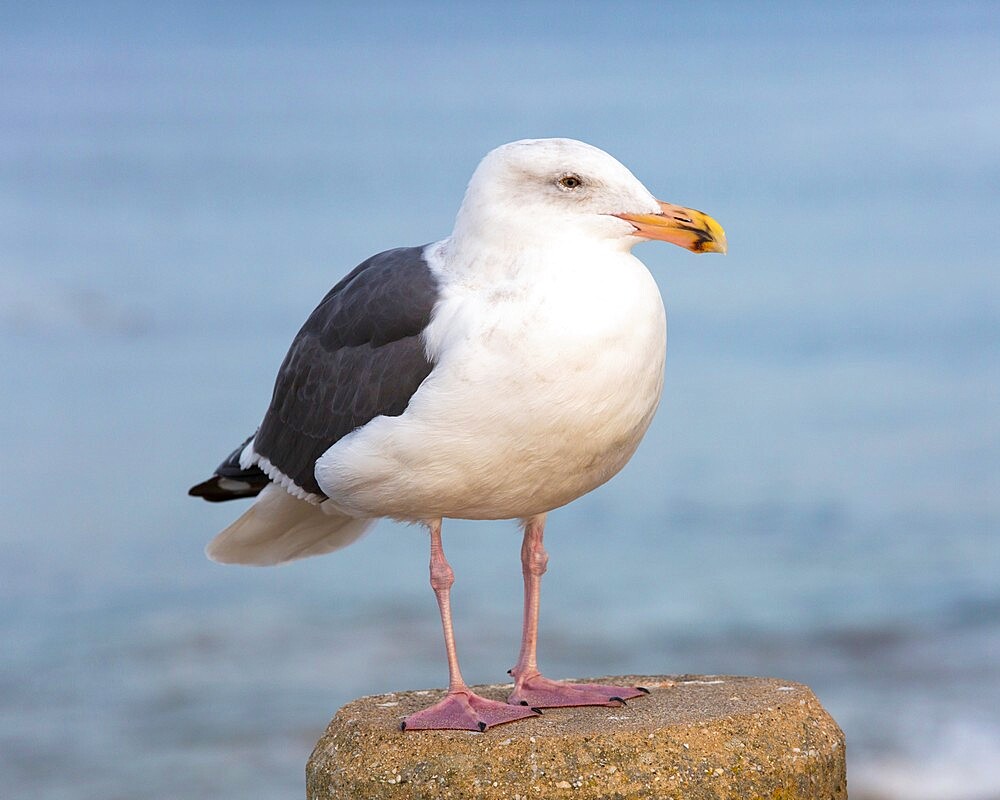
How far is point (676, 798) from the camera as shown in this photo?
6.65 m

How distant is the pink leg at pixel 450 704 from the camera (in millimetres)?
7102

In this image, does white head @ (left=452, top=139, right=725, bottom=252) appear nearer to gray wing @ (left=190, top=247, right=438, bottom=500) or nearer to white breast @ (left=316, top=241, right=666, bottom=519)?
white breast @ (left=316, top=241, right=666, bottom=519)

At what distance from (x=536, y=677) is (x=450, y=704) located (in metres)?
0.63

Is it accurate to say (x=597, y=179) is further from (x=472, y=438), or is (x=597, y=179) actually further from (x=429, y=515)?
(x=429, y=515)

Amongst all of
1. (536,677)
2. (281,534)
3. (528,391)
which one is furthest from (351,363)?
(536,677)

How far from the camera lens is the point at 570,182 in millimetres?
6852

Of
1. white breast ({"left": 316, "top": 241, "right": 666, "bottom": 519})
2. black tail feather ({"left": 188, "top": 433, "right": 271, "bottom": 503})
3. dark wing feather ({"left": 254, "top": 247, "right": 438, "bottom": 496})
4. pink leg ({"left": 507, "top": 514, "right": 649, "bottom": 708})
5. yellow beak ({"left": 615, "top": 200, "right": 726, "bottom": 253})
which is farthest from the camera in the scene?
black tail feather ({"left": 188, "top": 433, "right": 271, "bottom": 503})

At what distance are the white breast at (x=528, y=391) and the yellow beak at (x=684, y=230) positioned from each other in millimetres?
190

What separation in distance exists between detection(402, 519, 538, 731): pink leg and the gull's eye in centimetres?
167

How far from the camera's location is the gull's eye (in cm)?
683

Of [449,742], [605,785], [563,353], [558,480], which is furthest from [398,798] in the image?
[563,353]

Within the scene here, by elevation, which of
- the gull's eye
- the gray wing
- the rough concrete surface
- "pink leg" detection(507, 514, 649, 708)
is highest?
the gull's eye

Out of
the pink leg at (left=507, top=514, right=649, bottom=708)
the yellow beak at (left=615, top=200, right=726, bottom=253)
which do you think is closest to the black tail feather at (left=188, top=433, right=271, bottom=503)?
the pink leg at (left=507, top=514, right=649, bottom=708)

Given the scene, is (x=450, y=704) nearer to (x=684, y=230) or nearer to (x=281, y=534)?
(x=281, y=534)
